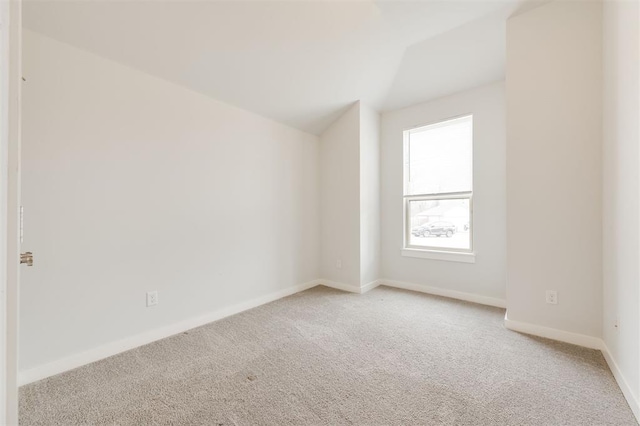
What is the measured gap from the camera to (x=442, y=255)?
10.7ft

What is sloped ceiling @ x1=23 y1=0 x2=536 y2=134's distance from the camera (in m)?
1.81

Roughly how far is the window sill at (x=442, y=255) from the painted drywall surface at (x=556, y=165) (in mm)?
767

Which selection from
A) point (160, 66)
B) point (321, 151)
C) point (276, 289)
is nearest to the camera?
point (160, 66)

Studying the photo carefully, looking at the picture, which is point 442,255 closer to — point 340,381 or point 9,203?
point 340,381

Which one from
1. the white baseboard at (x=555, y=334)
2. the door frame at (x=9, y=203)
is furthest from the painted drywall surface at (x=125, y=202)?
the white baseboard at (x=555, y=334)

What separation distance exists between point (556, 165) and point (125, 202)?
334 cm

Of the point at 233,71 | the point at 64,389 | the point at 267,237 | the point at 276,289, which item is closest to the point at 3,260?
the point at 64,389

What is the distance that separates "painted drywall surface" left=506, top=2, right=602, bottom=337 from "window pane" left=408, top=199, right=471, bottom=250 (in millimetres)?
869

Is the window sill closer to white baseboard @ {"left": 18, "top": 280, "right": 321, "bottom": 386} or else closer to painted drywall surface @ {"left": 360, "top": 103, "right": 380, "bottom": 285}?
painted drywall surface @ {"left": 360, "top": 103, "right": 380, "bottom": 285}

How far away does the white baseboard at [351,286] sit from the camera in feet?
11.0

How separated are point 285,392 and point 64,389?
4.27ft

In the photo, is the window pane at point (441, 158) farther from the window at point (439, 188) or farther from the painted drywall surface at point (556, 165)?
the painted drywall surface at point (556, 165)

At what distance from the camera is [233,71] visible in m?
2.39

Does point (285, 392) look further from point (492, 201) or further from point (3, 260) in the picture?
point (492, 201)
